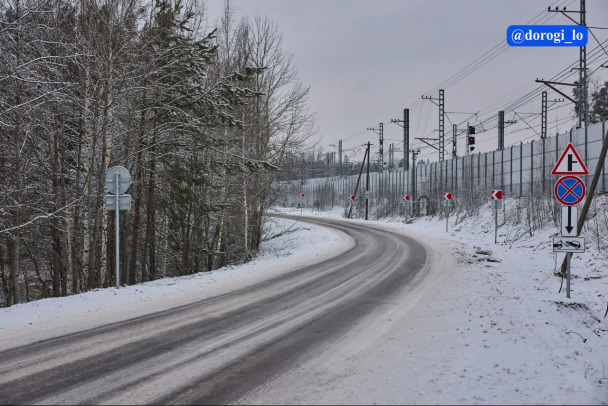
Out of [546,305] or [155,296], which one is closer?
[546,305]

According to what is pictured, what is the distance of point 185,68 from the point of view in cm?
1502

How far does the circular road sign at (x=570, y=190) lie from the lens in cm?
887

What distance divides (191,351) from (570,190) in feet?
26.9

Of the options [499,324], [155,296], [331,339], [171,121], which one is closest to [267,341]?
[331,339]

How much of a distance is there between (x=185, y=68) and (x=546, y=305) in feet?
42.9

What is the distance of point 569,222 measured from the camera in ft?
30.0

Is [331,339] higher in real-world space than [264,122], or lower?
lower

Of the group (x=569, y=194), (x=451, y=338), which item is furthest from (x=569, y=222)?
(x=451, y=338)

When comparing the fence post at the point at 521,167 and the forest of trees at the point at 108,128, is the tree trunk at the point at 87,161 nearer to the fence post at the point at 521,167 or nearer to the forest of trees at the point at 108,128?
the forest of trees at the point at 108,128

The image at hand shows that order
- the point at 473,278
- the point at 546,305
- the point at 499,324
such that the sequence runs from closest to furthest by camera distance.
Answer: the point at 499,324, the point at 546,305, the point at 473,278

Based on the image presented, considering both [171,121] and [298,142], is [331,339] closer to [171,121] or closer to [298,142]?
[171,121]

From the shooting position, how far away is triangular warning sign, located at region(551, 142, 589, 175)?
8.93 m

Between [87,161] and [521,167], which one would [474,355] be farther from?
[521,167]

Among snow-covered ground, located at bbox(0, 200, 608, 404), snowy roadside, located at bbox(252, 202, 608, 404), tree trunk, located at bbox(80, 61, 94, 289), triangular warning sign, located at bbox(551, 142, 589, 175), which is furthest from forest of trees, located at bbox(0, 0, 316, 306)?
triangular warning sign, located at bbox(551, 142, 589, 175)
